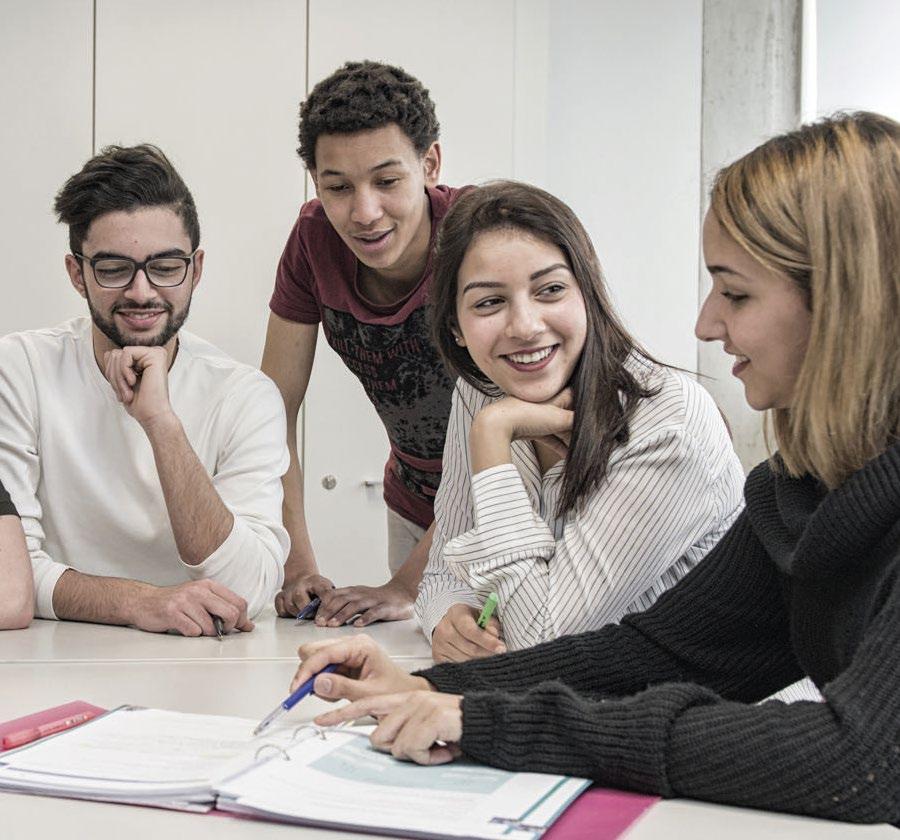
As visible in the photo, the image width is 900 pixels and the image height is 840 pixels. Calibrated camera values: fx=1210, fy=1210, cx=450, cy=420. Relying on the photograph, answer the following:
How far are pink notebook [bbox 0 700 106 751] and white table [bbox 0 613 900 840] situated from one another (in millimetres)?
49

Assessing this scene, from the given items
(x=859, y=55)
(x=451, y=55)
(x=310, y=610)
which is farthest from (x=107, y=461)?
(x=859, y=55)

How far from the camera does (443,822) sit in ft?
2.78

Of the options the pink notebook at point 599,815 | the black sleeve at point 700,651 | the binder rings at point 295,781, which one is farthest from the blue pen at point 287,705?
the pink notebook at point 599,815

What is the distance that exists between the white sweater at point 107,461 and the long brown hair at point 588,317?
1.94 feet

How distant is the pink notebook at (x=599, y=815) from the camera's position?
2.78 feet

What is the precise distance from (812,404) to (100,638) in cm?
114

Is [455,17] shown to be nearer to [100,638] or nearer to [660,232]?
[660,232]

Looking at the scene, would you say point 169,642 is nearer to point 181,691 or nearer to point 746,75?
point 181,691

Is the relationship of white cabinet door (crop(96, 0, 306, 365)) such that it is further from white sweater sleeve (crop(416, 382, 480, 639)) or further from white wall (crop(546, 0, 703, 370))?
white sweater sleeve (crop(416, 382, 480, 639))

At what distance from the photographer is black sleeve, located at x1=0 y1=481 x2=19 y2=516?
192 cm

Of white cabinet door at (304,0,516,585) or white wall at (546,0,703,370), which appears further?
white wall at (546,0,703,370)

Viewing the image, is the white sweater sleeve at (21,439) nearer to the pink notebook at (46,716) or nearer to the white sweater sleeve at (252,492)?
the white sweater sleeve at (252,492)

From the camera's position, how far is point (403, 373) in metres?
2.27

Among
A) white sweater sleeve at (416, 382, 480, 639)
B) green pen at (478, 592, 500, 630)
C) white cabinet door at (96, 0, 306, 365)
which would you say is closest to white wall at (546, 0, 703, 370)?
white cabinet door at (96, 0, 306, 365)
